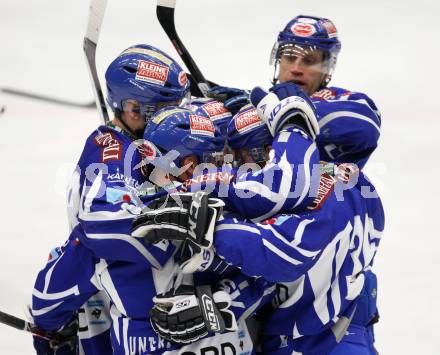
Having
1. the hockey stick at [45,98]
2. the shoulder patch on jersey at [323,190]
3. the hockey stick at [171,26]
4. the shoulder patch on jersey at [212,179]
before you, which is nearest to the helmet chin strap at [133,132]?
the shoulder patch on jersey at [212,179]

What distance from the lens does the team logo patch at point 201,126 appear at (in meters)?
3.29

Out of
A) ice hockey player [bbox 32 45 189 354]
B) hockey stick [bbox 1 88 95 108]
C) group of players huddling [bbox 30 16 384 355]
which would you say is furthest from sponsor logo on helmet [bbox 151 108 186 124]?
hockey stick [bbox 1 88 95 108]

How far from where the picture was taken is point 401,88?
7297mm

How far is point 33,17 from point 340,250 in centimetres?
545

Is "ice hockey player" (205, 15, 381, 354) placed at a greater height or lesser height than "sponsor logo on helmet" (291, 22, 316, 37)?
lesser

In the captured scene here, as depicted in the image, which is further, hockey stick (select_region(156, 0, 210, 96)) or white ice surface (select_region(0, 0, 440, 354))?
white ice surface (select_region(0, 0, 440, 354))

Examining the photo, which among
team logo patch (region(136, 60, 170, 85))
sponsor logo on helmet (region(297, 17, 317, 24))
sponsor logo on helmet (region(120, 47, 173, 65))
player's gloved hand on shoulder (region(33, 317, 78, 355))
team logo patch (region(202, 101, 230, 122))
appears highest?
sponsor logo on helmet (region(297, 17, 317, 24))

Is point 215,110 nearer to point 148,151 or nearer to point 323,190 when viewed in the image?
point 148,151

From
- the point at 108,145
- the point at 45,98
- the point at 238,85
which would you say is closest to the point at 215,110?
the point at 108,145

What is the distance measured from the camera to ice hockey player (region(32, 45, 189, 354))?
125 inches

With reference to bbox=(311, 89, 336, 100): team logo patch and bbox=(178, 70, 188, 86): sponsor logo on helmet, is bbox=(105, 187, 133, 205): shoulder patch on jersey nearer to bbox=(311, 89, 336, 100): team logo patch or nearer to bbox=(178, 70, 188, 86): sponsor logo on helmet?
bbox=(178, 70, 188, 86): sponsor logo on helmet

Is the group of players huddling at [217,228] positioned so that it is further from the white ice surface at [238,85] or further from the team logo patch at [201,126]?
the white ice surface at [238,85]

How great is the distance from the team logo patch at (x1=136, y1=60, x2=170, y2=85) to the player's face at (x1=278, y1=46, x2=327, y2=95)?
1.49ft

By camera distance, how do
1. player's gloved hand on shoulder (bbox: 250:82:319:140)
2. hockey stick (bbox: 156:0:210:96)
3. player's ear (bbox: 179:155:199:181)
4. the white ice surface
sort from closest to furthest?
player's gloved hand on shoulder (bbox: 250:82:319:140)
player's ear (bbox: 179:155:199:181)
hockey stick (bbox: 156:0:210:96)
the white ice surface
